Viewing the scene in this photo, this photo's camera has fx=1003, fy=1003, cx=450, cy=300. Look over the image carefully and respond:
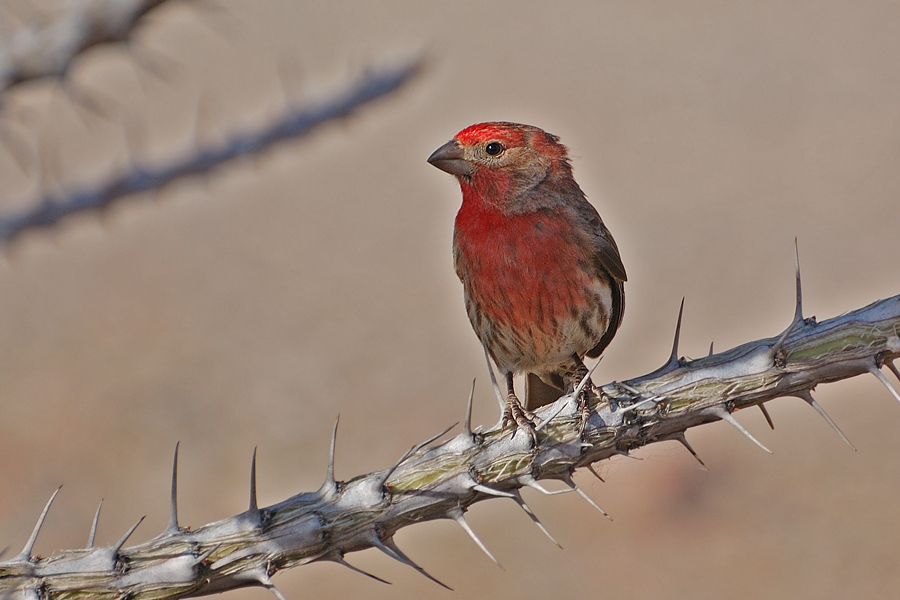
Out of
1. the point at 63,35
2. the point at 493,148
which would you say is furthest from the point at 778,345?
the point at 63,35

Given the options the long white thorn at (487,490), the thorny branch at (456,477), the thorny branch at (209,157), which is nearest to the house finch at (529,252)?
the thorny branch at (209,157)

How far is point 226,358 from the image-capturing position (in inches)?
520

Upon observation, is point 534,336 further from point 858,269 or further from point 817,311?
point 858,269

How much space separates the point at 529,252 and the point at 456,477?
5.72 feet

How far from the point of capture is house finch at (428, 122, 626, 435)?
4.66 m

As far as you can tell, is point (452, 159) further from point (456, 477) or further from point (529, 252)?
point (456, 477)

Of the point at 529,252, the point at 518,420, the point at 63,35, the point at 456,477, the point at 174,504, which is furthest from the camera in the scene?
the point at 529,252

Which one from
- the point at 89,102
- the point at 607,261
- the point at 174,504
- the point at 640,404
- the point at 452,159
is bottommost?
the point at 640,404

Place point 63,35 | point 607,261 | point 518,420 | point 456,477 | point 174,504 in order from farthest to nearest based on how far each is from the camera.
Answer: point 607,261, point 518,420, point 456,477, point 63,35, point 174,504

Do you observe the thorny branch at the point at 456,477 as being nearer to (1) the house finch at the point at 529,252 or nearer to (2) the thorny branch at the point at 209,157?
(1) the house finch at the point at 529,252

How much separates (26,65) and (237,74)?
50.2 ft

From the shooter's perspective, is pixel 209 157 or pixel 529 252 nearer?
pixel 209 157

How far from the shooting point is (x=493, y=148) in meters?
4.89

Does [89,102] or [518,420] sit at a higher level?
[89,102]
